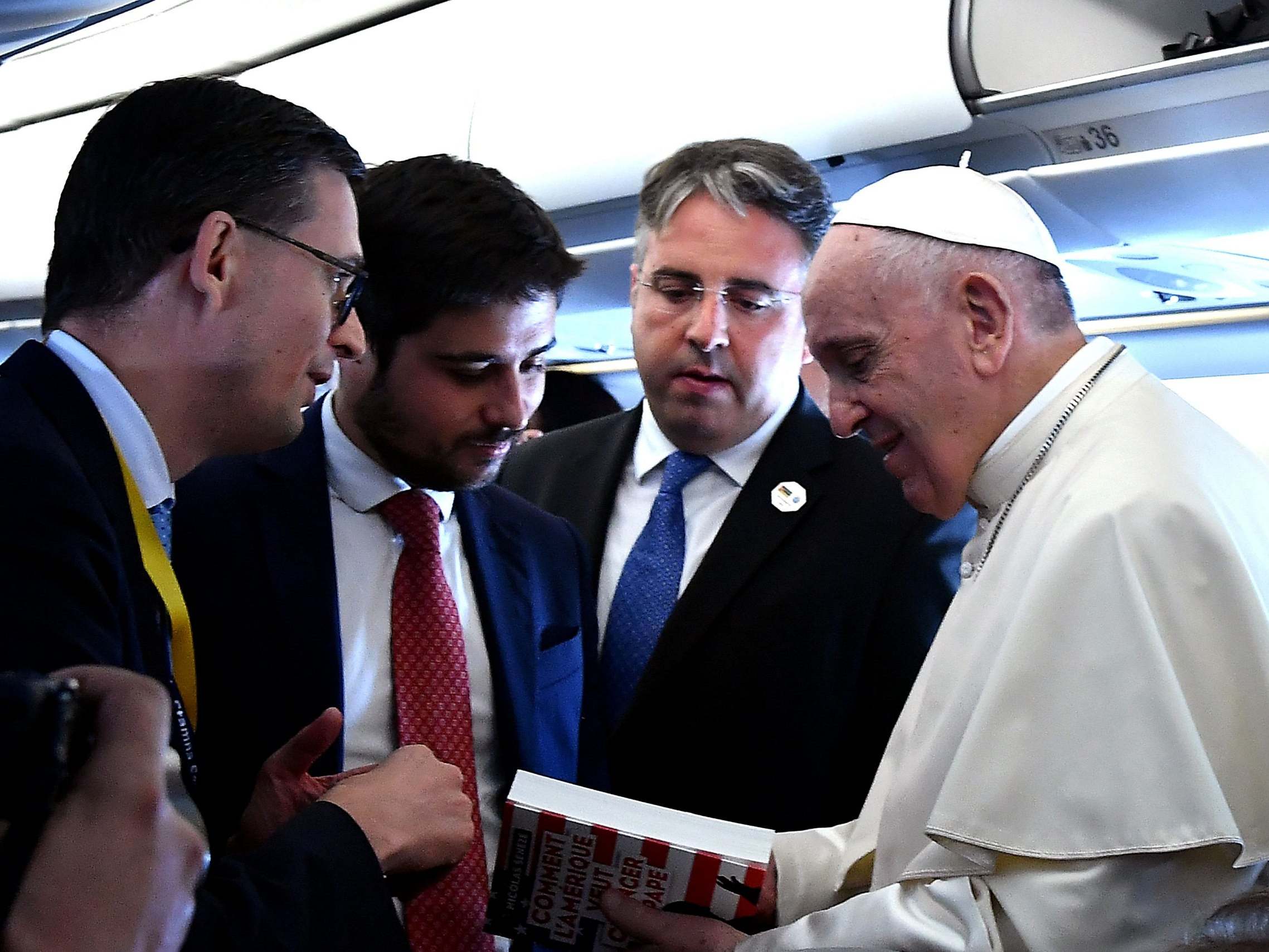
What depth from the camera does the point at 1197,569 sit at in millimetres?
2014

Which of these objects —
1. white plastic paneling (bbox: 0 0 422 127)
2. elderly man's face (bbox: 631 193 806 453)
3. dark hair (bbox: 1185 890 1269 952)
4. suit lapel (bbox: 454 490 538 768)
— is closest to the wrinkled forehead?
elderly man's face (bbox: 631 193 806 453)

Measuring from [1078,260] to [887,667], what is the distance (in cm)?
212

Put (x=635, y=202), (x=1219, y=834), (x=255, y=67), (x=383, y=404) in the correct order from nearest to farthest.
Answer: (x=1219, y=834) → (x=383, y=404) → (x=635, y=202) → (x=255, y=67)

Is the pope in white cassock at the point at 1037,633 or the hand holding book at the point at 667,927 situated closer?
the pope in white cassock at the point at 1037,633

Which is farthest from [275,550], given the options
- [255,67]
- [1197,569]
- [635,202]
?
[255,67]

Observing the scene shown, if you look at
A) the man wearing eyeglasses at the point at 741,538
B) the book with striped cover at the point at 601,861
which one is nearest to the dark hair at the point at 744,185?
the man wearing eyeglasses at the point at 741,538

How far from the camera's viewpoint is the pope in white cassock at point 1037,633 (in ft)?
6.28

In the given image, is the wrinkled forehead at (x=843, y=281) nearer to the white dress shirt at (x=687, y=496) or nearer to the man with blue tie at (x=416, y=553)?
the man with blue tie at (x=416, y=553)

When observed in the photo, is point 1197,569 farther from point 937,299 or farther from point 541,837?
point 541,837

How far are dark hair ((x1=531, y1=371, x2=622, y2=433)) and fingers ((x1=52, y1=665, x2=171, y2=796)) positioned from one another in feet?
17.6

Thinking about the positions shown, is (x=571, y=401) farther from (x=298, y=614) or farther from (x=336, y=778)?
(x=336, y=778)

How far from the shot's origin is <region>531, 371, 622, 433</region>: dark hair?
6.34 m

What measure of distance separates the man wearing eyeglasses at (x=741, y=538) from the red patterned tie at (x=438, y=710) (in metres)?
0.59

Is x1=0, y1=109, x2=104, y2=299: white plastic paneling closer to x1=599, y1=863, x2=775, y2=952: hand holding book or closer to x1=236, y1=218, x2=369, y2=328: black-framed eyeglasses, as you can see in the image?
x1=236, y1=218, x2=369, y2=328: black-framed eyeglasses
